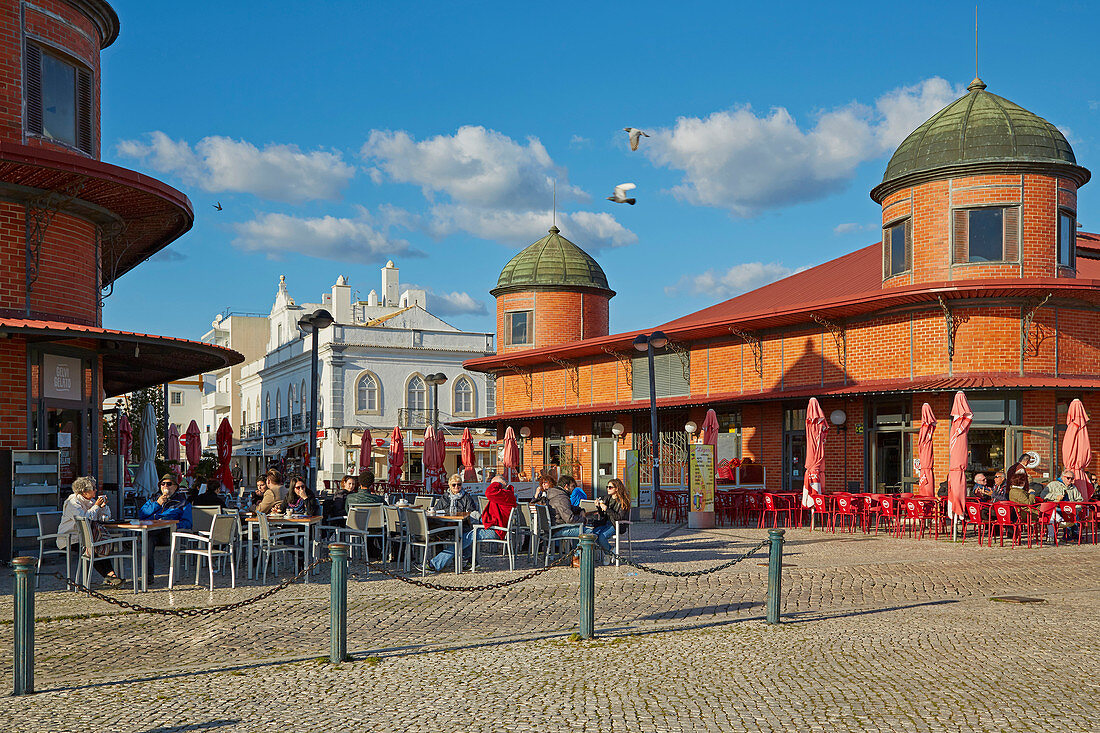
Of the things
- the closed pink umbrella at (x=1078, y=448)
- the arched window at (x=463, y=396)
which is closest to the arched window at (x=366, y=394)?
the arched window at (x=463, y=396)

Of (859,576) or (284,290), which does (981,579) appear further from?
(284,290)

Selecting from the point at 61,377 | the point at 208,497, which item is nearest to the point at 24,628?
the point at 208,497

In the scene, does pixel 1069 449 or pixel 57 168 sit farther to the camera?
pixel 1069 449

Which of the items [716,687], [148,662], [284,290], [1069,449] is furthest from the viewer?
[284,290]

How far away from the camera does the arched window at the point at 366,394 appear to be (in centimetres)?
4950

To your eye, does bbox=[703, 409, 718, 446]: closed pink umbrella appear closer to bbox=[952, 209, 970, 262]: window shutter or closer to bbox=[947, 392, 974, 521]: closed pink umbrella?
bbox=[947, 392, 974, 521]: closed pink umbrella

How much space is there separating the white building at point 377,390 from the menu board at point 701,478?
2753 cm

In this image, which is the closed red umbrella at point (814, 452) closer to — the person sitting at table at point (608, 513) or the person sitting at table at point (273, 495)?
the person sitting at table at point (608, 513)

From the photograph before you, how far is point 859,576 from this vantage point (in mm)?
12914

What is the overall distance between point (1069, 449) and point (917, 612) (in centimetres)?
985

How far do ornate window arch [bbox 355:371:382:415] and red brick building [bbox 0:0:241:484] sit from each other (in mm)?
32810

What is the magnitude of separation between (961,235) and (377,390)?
3336cm

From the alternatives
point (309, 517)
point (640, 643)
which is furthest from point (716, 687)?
point (309, 517)

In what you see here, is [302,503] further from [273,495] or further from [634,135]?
[634,135]
